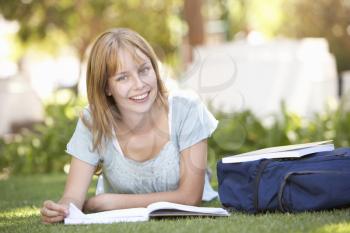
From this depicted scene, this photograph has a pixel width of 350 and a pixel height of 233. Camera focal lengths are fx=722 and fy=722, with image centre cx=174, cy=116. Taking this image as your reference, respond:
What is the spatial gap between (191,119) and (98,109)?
1.47ft

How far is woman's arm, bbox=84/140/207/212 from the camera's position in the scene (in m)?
3.32

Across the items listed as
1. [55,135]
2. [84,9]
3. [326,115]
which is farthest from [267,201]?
[84,9]

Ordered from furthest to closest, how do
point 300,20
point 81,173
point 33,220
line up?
point 300,20
point 81,173
point 33,220

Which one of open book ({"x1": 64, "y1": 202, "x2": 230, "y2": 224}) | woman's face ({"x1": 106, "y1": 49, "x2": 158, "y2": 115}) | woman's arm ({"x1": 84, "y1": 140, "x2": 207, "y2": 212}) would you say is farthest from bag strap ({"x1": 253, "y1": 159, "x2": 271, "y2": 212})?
woman's face ({"x1": 106, "y1": 49, "x2": 158, "y2": 115})

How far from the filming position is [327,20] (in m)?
17.3

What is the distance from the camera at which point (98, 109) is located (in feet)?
11.3

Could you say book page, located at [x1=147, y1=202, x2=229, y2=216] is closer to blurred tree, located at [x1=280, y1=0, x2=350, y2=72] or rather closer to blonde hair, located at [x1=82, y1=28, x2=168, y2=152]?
blonde hair, located at [x1=82, y1=28, x2=168, y2=152]

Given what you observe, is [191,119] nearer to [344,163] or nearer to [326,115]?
[344,163]

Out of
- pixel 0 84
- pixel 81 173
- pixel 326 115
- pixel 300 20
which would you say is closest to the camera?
pixel 81 173

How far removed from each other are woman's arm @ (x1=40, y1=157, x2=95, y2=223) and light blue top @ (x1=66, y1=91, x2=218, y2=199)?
42 millimetres

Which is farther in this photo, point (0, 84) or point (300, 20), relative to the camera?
point (300, 20)

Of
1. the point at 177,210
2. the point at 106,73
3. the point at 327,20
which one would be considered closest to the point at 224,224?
the point at 177,210

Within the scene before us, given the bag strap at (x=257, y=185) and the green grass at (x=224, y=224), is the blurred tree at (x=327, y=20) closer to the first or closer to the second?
the bag strap at (x=257, y=185)

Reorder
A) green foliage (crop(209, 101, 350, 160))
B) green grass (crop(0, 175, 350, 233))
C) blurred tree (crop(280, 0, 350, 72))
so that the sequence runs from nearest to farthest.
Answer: green grass (crop(0, 175, 350, 233)), green foliage (crop(209, 101, 350, 160)), blurred tree (crop(280, 0, 350, 72))
